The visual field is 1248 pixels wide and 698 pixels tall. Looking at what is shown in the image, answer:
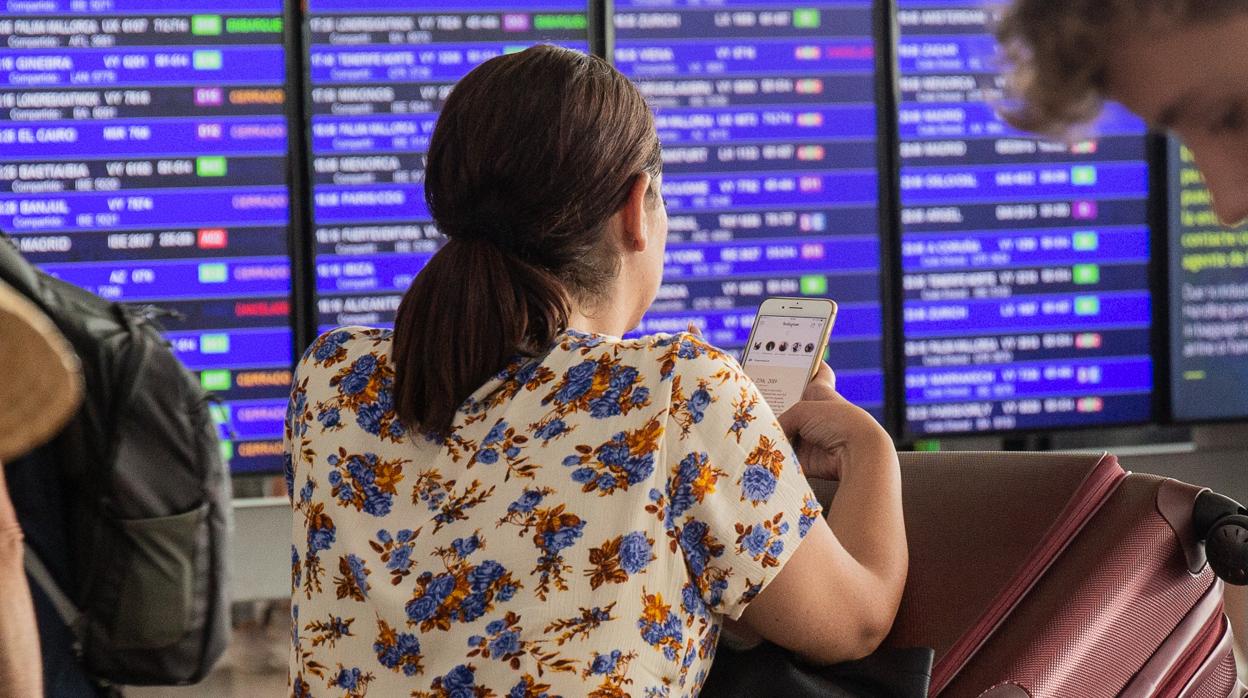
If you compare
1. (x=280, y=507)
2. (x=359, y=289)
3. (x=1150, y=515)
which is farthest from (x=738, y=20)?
(x=1150, y=515)

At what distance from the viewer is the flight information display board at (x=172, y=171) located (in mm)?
2996

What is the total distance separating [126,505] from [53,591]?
14cm

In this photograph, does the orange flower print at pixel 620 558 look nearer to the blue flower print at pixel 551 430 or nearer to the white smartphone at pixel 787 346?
the blue flower print at pixel 551 430

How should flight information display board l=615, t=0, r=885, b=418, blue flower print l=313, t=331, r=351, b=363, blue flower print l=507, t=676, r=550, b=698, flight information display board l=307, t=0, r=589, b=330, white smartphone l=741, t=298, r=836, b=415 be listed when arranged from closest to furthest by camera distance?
blue flower print l=507, t=676, r=550, b=698 → blue flower print l=313, t=331, r=351, b=363 → white smartphone l=741, t=298, r=836, b=415 → flight information display board l=307, t=0, r=589, b=330 → flight information display board l=615, t=0, r=885, b=418

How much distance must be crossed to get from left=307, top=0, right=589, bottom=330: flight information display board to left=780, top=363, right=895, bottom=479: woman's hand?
72.6 inches

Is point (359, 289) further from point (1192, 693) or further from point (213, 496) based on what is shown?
point (1192, 693)

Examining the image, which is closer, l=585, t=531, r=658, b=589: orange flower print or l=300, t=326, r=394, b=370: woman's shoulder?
l=585, t=531, r=658, b=589: orange flower print

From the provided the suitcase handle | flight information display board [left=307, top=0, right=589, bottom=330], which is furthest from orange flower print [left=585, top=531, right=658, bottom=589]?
flight information display board [left=307, top=0, right=589, bottom=330]

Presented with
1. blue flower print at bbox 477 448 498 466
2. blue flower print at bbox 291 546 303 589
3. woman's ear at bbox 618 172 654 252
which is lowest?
blue flower print at bbox 291 546 303 589

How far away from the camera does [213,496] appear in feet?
5.95

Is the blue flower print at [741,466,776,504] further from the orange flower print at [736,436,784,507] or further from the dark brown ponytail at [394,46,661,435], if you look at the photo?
the dark brown ponytail at [394,46,661,435]

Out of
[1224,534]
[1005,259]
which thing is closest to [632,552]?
[1224,534]

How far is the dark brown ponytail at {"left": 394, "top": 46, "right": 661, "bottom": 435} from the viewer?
1.24 metres

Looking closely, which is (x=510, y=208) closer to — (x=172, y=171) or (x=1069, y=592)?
(x=1069, y=592)
